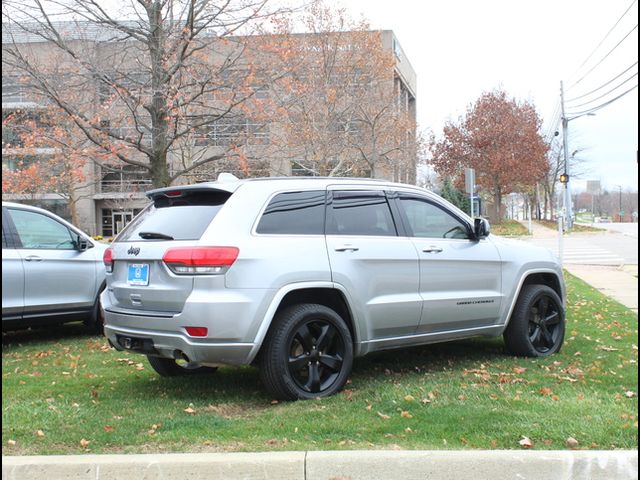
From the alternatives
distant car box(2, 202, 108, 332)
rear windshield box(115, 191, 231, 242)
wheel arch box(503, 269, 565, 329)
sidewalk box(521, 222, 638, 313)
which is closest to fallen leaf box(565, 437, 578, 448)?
wheel arch box(503, 269, 565, 329)

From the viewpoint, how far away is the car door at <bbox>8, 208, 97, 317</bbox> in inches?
315

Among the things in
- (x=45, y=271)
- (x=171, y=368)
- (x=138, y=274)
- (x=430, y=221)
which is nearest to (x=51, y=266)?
(x=45, y=271)

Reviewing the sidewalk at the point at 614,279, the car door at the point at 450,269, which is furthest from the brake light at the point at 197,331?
the sidewalk at the point at 614,279

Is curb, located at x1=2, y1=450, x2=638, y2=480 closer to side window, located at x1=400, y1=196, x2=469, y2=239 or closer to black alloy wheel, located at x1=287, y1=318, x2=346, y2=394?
black alloy wheel, located at x1=287, y1=318, x2=346, y2=394

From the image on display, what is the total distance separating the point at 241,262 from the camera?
16.6 ft

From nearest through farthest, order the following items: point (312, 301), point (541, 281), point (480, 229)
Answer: point (312, 301)
point (480, 229)
point (541, 281)

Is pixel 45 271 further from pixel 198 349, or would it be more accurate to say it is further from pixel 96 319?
pixel 198 349

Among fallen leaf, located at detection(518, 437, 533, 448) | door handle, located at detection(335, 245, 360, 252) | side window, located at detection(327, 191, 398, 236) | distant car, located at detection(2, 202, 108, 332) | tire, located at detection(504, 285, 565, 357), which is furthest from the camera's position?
distant car, located at detection(2, 202, 108, 332)

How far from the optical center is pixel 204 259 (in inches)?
197

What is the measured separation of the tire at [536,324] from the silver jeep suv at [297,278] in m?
0.23

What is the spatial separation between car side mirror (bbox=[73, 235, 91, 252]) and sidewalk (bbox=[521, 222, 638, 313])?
8.50 metres

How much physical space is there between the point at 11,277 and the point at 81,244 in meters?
1.11

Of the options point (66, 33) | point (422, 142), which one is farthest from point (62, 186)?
point (66, 33)

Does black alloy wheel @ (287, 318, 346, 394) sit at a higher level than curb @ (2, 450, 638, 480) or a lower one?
higher
